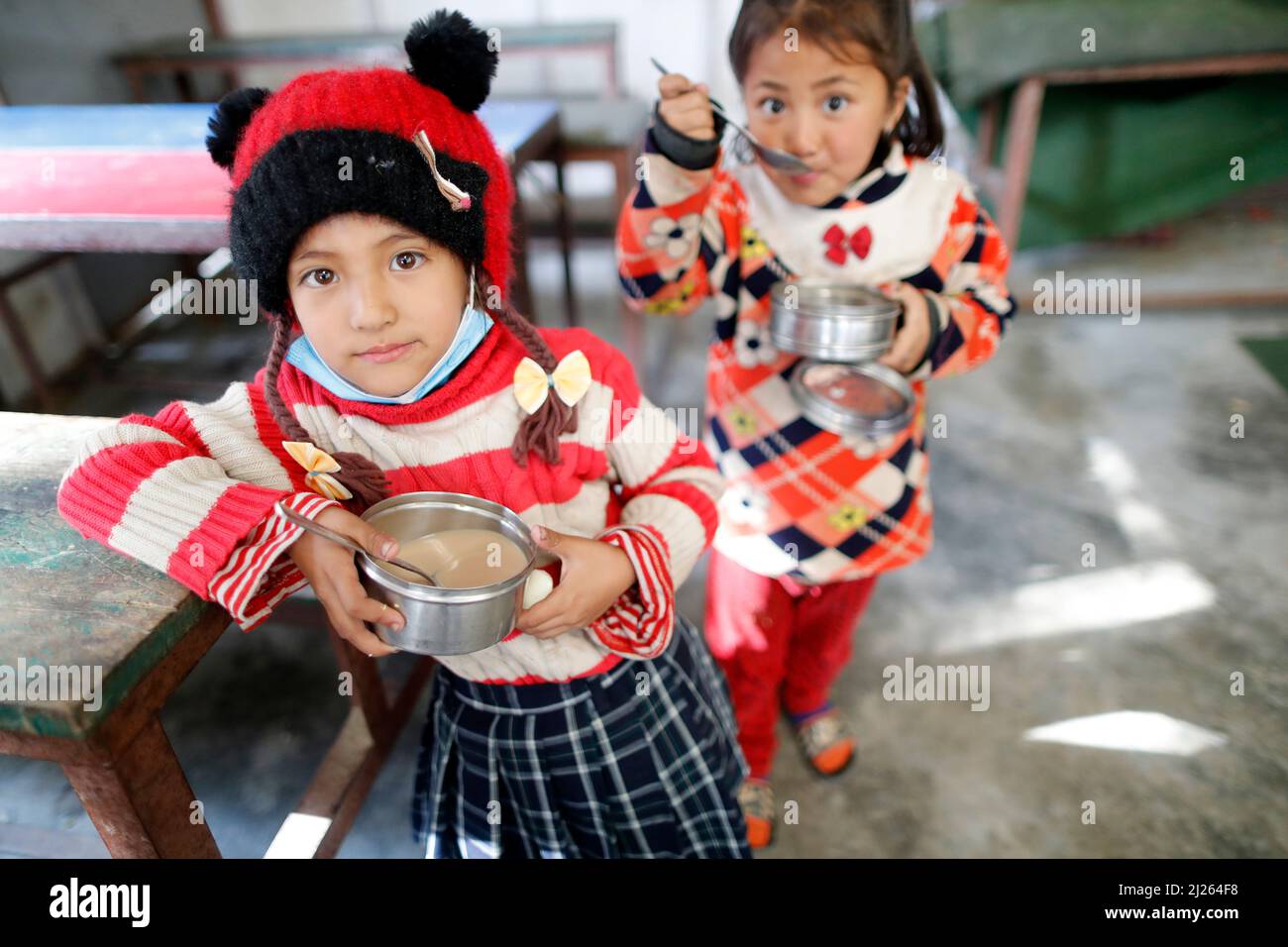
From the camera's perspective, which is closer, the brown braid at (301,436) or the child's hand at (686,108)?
the brown braid at (301,436)

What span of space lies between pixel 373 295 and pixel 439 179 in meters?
0.12

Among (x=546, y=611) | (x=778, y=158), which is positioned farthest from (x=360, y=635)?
(x=778, y=158)

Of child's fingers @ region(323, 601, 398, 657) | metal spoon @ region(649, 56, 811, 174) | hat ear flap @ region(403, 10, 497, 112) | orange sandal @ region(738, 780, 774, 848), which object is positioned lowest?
orange sandal @ region(738, 780, 774, 848)

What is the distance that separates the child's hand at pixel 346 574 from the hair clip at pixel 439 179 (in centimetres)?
31

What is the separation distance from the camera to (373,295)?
2.48 ft

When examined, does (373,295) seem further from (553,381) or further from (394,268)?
(553,381)

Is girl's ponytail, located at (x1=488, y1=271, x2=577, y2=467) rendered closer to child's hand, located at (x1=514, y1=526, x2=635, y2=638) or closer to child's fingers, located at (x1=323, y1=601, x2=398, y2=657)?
child's hand, located at (x1=514, y1=526, x2=635, y2=638)

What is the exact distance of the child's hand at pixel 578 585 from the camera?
2.69ft

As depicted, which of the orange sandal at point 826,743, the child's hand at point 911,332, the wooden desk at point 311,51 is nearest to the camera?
the child's hand at point 911,332

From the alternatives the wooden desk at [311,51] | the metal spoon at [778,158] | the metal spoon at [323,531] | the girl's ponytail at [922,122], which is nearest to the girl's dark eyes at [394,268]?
the metal spoon at [323,531]

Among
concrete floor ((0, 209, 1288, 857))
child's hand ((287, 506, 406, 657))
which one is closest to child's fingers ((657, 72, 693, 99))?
child's hand ((287, 506, 406, 657))

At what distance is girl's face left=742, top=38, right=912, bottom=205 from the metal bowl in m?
0.27

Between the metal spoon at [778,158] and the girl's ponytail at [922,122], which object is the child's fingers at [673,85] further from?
the girl's ponytail at [922,122]

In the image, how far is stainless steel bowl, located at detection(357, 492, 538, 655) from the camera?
0.69 metres
